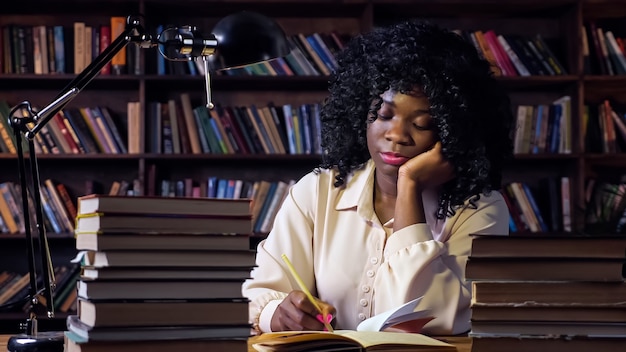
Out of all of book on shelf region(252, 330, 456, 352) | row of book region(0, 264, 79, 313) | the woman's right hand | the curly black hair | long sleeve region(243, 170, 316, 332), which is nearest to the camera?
book on shelf region(252, 330, 456, 352)

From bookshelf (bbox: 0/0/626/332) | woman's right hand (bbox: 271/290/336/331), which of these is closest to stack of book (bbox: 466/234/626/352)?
woman's right hand (bbox: 271/290/336/331)

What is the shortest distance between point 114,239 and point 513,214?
2994 millimetres

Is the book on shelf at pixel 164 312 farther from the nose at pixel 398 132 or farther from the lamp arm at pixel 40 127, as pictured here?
the nose at pixel 398 132

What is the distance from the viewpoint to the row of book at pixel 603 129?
148 inches

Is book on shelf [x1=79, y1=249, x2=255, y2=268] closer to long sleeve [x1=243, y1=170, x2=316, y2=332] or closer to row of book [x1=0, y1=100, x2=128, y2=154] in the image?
long sleeve [x1=243, y1=170, x2=316, y2=332]

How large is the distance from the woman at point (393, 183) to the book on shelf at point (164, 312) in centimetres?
70

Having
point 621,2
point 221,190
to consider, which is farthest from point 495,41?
point 221,190

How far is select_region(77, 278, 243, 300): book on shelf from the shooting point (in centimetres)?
95

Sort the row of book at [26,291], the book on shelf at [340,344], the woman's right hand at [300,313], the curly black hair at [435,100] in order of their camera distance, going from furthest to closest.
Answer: the row of book at [26,291] → the curly black hair at [435,100] → the woman's right hand at [300,313] → the book on shelf at [340,344]

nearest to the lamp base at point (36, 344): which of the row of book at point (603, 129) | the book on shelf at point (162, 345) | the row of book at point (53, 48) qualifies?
the book on shelf at point (162, 345)

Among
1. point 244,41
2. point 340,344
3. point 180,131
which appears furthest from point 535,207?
point 340,344

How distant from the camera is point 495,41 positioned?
3.77 meters

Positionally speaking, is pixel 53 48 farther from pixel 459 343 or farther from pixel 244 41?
pixel 459 343

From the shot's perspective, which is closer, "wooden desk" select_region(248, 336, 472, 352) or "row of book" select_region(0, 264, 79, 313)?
"wooden desk" select_region(248, 336, 472, 352)
